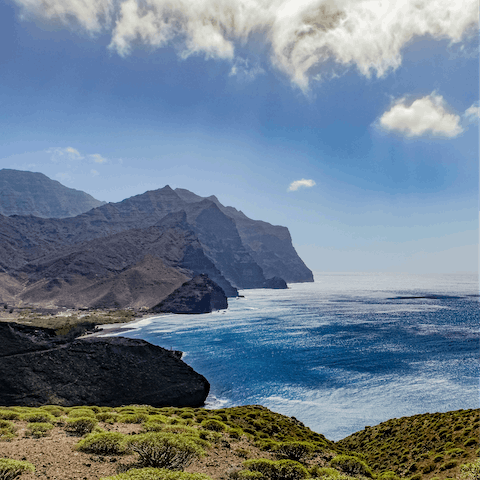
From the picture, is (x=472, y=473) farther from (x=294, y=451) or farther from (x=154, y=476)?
(x=154, y=476)

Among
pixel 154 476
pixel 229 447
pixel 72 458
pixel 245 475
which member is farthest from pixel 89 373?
pixel 154 476

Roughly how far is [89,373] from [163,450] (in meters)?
32.2

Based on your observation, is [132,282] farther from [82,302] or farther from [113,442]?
[113,442]

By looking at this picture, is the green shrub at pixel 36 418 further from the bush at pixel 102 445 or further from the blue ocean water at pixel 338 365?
the blue ocean water at pixel 338 365

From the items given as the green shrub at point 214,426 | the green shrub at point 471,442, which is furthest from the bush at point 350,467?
the green shrub at point 471,442

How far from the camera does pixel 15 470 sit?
10.8 meters

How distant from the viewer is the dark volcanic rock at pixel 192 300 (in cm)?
16288

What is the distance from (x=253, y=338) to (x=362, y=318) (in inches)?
2316

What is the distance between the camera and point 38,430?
16.9 meters

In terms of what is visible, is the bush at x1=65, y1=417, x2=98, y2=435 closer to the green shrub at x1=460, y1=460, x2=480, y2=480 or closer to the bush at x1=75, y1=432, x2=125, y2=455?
the bush at x1=75, y1=432, x2=125, y2=455

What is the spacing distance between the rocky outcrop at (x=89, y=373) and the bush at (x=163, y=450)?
29228mm

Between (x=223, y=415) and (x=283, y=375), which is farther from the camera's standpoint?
(x=283, y=375)

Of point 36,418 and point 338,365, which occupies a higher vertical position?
point 36,418

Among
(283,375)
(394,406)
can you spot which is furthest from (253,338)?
(394,406)
